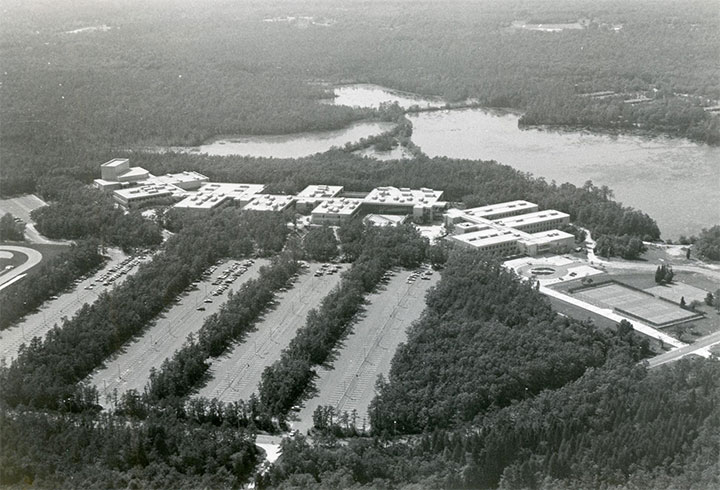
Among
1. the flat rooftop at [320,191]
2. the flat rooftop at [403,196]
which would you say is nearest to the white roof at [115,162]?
the flat rooftop at [320,191]

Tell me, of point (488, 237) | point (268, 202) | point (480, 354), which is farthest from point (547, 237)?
point (268, 202)

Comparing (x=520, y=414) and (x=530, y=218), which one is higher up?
(x=530, y=218)

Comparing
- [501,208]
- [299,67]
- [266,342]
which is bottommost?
[266,342]

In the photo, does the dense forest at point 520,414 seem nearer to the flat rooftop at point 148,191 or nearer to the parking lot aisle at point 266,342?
the parking lot aisle at point 266,342

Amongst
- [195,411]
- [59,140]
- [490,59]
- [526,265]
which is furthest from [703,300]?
[490,59]

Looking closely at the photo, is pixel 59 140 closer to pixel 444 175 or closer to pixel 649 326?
pixel 444 175

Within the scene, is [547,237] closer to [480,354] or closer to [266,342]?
[480,354]
